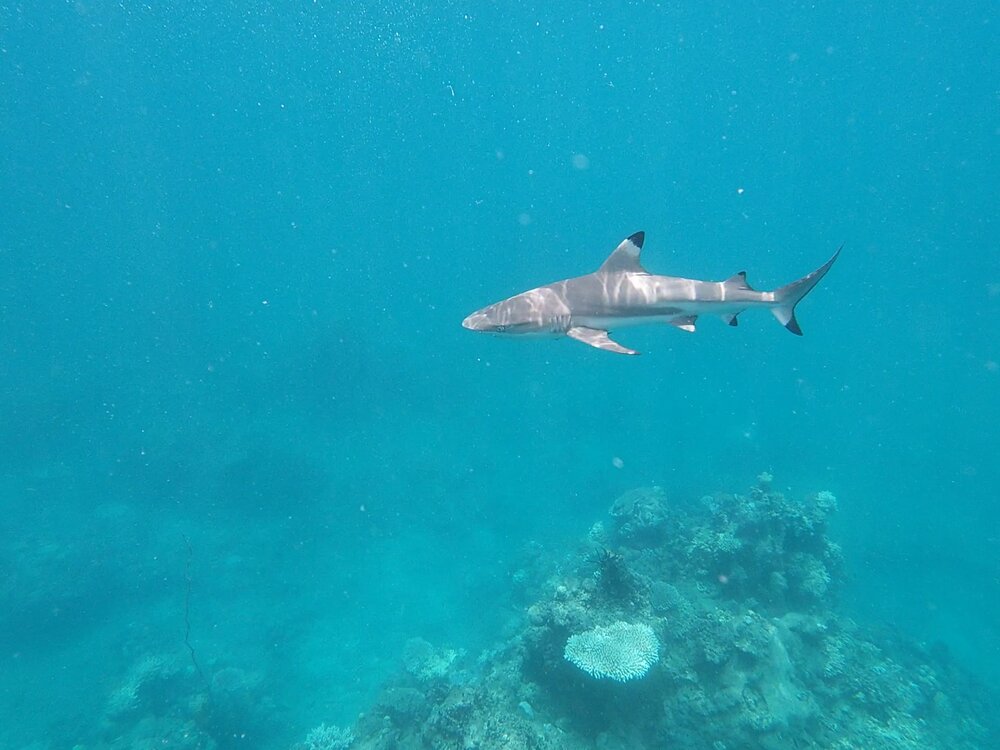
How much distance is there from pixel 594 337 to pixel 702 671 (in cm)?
639

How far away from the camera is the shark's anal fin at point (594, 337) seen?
6.45 m

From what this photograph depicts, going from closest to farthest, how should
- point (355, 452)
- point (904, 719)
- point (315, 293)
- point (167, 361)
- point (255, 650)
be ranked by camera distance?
point (904, 719) → point (255, 650) → point (355, 452) → point (167, 361) → point (315, 293)

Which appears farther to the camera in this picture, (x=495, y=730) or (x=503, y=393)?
(x=503, y=393)

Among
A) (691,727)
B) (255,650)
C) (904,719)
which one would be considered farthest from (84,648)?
(904,719)

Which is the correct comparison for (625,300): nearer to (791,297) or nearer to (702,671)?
(791,297)

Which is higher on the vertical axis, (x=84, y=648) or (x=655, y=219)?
(x=655, y=219)

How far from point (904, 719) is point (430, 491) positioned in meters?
21.5

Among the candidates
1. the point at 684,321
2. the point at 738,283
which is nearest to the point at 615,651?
the point at 684,321

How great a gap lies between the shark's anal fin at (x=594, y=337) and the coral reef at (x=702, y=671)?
15.3 feet

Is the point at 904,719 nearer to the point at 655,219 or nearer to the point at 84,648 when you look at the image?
the point at 84,648

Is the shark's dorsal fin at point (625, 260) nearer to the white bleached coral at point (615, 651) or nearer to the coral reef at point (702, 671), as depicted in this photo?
the coral reef at point (702, 671)

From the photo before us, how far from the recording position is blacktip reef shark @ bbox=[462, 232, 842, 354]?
7055 mm

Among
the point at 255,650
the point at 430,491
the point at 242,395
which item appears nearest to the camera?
the point at 255,650

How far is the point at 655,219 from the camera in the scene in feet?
389
